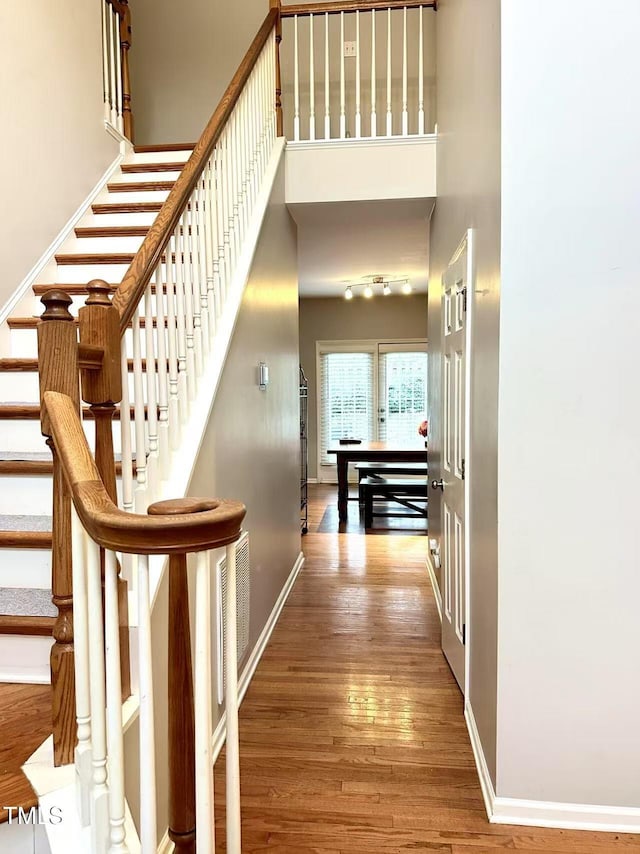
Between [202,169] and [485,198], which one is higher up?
[202,169]

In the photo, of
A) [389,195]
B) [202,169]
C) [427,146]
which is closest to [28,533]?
[202,169]

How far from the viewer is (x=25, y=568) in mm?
1788

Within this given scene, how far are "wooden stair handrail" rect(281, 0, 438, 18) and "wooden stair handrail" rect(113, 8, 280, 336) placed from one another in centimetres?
148

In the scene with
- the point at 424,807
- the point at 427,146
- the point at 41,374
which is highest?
the point at 427,146

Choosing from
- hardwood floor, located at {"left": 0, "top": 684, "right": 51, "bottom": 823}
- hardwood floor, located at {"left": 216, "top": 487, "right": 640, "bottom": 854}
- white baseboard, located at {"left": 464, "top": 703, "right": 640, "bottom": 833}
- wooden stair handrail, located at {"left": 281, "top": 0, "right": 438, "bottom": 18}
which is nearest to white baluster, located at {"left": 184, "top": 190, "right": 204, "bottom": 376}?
hardwood floor, located at {"left": 0, "top": 684, "right": 51, "bottom": 823}

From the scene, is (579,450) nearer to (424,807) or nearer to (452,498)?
(452,498)

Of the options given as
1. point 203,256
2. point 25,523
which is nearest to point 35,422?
point 25,523

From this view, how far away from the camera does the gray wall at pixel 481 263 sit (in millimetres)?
1853

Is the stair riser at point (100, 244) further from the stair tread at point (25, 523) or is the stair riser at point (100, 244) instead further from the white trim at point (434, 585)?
the white trim at point (434, 585)

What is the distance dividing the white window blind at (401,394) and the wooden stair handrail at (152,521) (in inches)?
305

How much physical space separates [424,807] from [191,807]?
4.36 feet

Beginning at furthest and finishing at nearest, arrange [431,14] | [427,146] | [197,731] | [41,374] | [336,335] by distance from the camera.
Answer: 1. [336,335]
2. [431,14]
3. [427,146]
4. [41,374]
5. [197,731]

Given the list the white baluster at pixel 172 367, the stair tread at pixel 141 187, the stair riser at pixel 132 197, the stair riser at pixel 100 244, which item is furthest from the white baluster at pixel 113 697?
the stair tread at pixel 141 187

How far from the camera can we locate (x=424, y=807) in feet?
6.22
